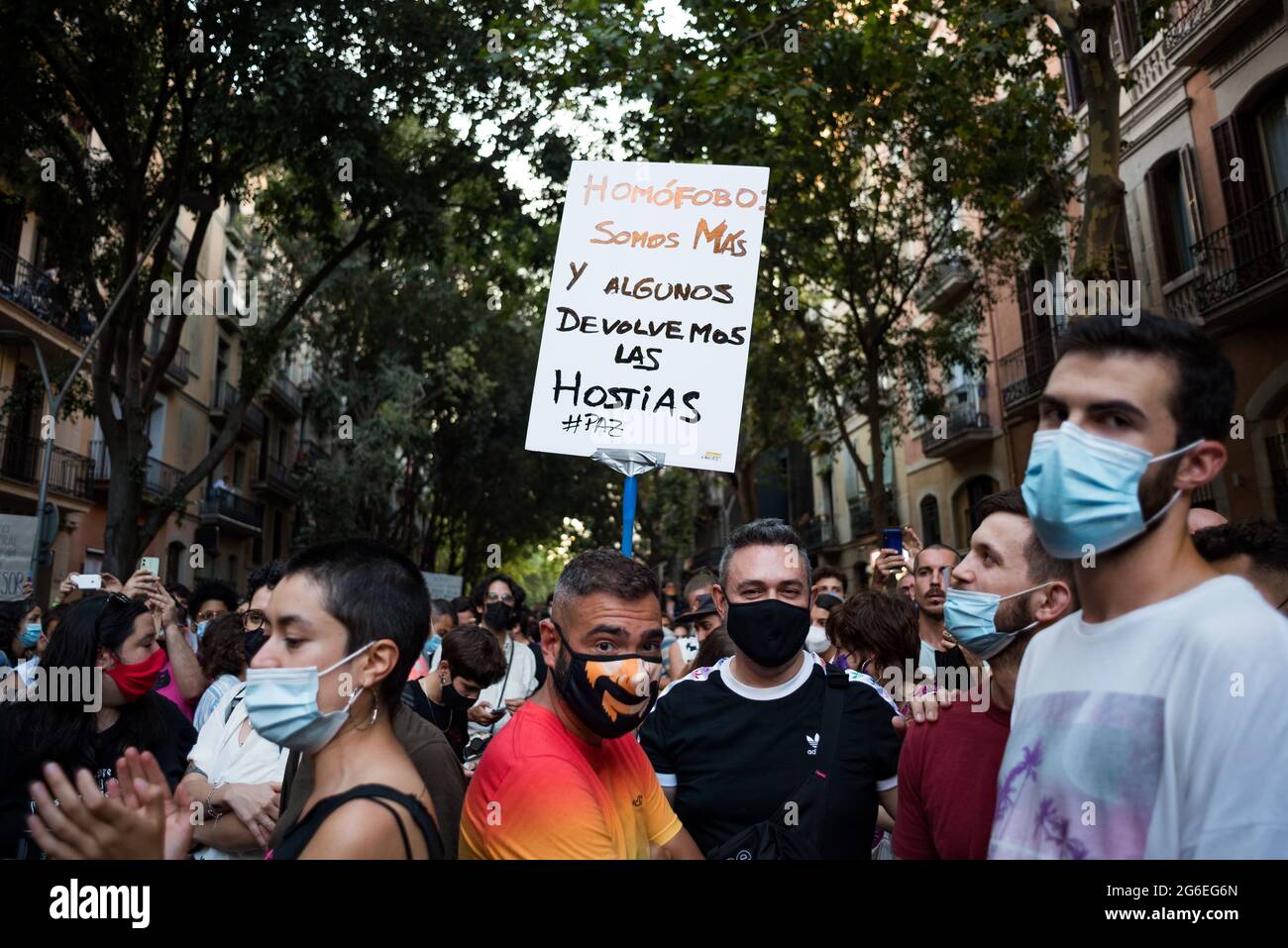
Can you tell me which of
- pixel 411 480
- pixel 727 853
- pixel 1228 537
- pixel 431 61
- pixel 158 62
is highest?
pixel 158 62

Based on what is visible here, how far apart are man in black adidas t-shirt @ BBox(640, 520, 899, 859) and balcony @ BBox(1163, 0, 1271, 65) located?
39.5ft

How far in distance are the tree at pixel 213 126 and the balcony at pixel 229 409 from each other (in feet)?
54.6

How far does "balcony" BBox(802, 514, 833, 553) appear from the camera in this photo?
32.7 m

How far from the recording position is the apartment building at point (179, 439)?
19953mm

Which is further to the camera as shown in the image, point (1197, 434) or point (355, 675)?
point (355, 675)

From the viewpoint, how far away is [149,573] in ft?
16.7

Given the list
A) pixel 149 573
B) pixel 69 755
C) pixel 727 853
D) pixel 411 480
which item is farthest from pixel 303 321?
pixel 727 853

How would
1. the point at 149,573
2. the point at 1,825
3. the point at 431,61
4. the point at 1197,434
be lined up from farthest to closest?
the point at 431,61, the point at 149,573, the point at 1,825, the point at 1197,434

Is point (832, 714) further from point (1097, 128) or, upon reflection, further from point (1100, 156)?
point (1097, 128)

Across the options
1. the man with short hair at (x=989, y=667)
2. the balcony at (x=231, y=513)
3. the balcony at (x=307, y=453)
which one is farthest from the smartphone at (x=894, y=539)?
the balcony at (x=307, y=453)

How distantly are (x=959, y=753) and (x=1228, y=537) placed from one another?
136 centimetres

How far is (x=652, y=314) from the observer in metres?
4.33

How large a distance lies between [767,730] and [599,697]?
921 mm
